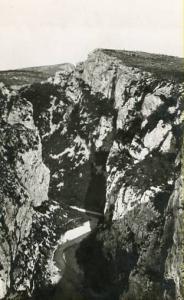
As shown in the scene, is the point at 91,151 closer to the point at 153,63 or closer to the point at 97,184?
the point at 97,184

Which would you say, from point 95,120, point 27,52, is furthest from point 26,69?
point 95,120

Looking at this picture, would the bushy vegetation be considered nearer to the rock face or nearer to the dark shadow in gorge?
the rock face

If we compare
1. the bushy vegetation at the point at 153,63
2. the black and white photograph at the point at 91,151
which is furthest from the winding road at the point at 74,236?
the bushy vegetation at the point at 153,63

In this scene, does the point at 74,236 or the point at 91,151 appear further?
the point at 91,151

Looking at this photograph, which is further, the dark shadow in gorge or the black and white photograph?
the dark shadow in gorge

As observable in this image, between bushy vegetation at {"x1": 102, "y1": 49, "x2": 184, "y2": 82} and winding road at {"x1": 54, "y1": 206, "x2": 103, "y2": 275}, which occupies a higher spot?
bushy vegetation at {"x1": 102, "y1": 49, "x2": 184, "y2": 82}

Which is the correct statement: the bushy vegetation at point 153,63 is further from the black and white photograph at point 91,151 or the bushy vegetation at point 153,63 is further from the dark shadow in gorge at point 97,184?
the dark shadow in gorge at point 97,184

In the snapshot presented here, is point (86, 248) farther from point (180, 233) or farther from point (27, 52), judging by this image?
point (27, 52)

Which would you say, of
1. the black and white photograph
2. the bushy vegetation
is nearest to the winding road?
the black and white photograph

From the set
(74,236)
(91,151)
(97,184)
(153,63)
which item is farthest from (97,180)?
(153,63)
